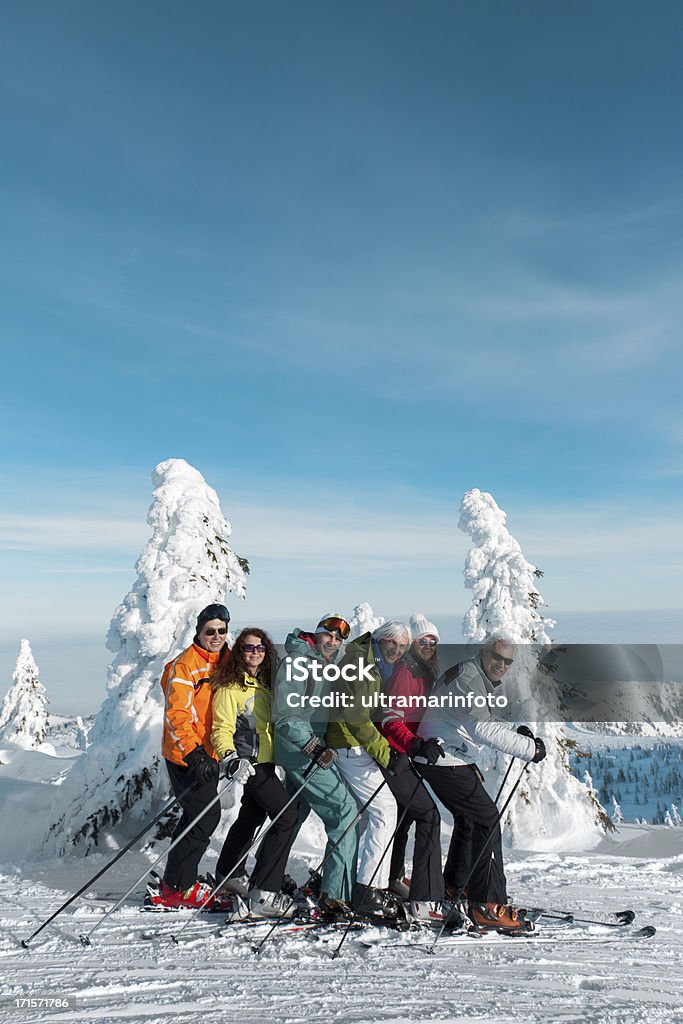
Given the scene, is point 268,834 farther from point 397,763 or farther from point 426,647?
point 426,647

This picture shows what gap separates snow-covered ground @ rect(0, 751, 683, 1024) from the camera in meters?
3.90

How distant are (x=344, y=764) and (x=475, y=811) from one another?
116 cm

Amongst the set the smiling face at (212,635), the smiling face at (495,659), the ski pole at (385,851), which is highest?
the smiling face at (212,635)

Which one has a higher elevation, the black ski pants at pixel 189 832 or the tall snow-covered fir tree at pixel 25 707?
the tall snow-covered fir tree at pixel 25 707

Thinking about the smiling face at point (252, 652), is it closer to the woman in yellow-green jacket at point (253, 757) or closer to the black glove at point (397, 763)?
the woman in yellow-green jacket at point (253, 757)

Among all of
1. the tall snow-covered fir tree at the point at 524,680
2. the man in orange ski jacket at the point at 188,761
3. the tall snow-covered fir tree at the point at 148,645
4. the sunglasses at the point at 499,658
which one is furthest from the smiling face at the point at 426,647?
the tall snow-covered fir tree at the point at 524,680

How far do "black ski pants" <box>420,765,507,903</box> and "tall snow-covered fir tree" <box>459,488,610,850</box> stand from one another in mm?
7274

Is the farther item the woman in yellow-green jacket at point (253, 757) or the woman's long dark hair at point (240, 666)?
the woman's long dark hair at point (240, 666)

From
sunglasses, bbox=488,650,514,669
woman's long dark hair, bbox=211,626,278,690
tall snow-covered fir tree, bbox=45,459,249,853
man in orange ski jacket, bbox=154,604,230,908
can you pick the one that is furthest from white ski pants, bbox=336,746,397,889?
tall snow-covered fir tree, bbox=45,459,249,853

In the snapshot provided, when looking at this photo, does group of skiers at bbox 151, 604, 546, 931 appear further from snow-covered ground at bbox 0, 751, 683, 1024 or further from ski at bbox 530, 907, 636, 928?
ski at bbox 530, 907, 636, 928

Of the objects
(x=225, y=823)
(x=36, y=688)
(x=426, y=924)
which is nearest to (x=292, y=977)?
(x=426, y=924)

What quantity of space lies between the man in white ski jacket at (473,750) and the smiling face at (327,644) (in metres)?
0.98

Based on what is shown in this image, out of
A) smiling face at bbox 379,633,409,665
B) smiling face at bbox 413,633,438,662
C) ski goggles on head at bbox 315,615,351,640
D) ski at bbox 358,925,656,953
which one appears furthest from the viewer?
smiling face at bbox 413,633,438,662

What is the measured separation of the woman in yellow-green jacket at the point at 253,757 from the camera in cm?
564
